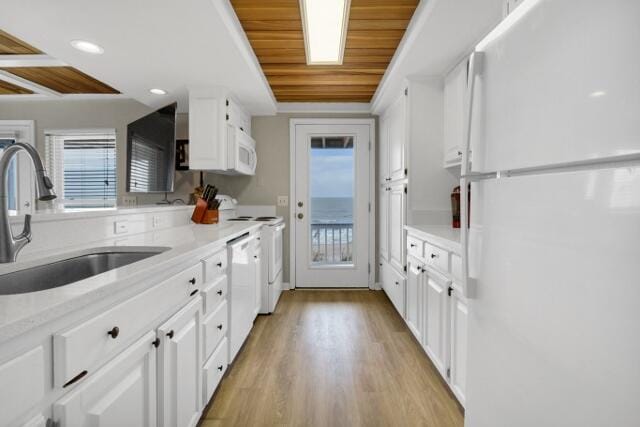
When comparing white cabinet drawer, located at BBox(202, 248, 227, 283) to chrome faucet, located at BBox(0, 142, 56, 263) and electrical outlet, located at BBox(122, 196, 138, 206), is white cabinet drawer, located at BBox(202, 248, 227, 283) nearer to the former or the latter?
chrome faucet, located at BBox(0, 142, 56, 263)

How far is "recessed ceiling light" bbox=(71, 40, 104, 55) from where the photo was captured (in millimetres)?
2055

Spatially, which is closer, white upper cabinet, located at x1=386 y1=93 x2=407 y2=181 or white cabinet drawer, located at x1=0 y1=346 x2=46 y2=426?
white cabinet drawer, located at x1=0 y1=346 x2=46 y2=426

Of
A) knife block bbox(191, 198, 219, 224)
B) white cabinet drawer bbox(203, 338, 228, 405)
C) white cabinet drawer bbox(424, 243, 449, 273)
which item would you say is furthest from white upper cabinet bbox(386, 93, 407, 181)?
white cabinet drawer bbox(203, 338, 228, 405)

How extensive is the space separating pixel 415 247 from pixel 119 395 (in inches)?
77.4

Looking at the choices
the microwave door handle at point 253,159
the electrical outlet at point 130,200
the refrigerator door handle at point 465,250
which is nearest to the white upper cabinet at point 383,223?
the microwave door handle at point 253,159

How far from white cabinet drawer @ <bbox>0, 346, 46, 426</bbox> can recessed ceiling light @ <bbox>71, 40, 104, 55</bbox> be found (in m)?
2.16

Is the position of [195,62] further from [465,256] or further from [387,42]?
[465,256]

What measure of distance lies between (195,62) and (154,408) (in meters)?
2.18

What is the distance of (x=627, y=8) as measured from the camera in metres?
0.55

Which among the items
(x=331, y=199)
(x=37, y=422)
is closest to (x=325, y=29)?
(x=331, y=199)

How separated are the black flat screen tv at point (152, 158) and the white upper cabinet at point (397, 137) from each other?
194cm

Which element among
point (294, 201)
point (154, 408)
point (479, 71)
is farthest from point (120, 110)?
point (479, 71)

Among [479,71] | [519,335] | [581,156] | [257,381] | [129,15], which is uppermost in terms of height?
[129,15]

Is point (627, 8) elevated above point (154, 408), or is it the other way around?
point (627, 8)
